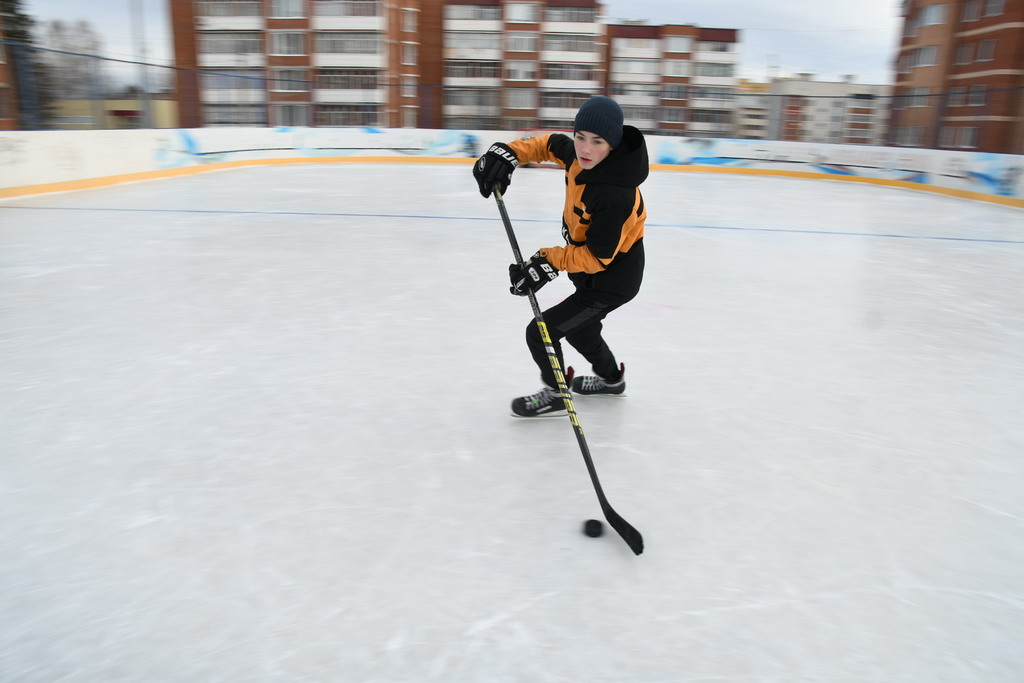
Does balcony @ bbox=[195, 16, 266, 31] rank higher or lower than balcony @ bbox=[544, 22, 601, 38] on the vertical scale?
lower

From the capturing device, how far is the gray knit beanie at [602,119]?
6.15 ft

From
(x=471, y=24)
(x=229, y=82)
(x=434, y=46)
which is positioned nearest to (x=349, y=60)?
(x=434, y=46)

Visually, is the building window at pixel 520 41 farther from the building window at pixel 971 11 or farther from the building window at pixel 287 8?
the building window at pixel 971 11

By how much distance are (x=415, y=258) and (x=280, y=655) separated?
3.65 meters

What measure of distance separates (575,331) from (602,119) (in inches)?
27.2

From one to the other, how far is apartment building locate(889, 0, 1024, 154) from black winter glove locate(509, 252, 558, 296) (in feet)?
33.4

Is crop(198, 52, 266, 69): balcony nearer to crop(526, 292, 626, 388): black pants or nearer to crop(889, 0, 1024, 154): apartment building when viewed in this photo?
crop(889, 0, 1024, 154): apartment building

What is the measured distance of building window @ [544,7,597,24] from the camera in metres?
40.5

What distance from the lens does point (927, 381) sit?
2.86 meters

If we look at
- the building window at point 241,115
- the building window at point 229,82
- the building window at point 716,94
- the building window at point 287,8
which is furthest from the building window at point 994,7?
the building window at point 287,8

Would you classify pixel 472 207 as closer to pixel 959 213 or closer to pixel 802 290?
pixel 802 290

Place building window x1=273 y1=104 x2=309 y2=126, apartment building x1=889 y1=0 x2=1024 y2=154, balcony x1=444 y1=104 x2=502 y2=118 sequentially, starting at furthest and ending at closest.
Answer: balcony x1=444 y1=104 x2=502 y2=118, building window x1=273 y1=104 x2=309 y2=126, apartment building x1=889 y1=0 x2=1024 y2=154

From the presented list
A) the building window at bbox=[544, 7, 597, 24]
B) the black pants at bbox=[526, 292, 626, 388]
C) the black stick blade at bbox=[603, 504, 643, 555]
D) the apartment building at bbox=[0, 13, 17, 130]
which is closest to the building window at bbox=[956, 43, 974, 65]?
the building window at bbox=[544, 7, 597, 24]

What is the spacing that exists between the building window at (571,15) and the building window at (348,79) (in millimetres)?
12293
